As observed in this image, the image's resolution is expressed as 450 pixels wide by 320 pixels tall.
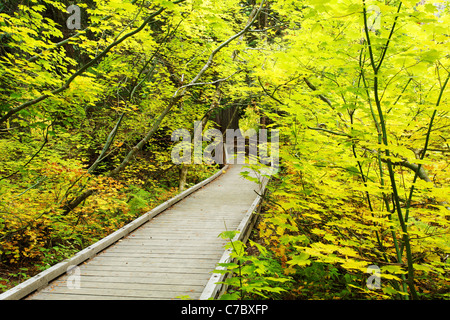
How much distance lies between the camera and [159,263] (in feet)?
14.8

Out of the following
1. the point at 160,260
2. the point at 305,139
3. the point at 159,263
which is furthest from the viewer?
the point at 160,260

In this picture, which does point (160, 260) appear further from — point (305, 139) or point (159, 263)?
point (305, 139)

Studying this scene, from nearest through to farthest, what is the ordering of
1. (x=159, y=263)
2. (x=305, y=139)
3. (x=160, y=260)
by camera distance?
(x=305, y=139)
(x=159, y=263)
(x=160, y=260)

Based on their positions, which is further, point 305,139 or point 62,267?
point 62,267

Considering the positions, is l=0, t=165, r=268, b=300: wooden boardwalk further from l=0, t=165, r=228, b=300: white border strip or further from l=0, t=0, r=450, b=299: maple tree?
l=0, t=0, r=450, b=299: maple tree

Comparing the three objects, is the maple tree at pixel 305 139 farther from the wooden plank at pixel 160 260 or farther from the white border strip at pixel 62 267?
the wooden plank at pixel 160 260

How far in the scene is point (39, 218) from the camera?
498 centimetres

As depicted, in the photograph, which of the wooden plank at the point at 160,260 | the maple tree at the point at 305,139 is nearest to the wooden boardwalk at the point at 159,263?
the wooden plank at the point at 160,260

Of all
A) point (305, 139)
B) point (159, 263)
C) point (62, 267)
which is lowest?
point (159, 263)

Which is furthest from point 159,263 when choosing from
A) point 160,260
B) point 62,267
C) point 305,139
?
point 305,139

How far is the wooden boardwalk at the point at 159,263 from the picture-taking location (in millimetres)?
3639
